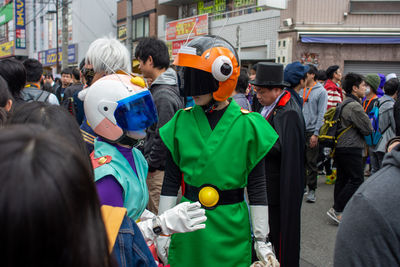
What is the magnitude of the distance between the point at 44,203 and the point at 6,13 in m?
43.5

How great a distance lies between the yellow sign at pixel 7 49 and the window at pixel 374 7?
3390cm

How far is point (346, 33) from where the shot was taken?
43.1 feet

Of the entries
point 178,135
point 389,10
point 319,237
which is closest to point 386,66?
point 389,10

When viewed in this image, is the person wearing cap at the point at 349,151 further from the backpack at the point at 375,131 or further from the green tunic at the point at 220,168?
the green tunic at the point at 220,168

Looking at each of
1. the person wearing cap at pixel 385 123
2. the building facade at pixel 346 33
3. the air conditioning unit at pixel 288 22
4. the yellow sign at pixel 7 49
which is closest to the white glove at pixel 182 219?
the person wearing cap at pixel 385 123

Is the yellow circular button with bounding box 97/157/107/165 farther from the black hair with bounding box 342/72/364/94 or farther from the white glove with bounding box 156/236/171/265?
the black hair with bounding box 342/72/364/94

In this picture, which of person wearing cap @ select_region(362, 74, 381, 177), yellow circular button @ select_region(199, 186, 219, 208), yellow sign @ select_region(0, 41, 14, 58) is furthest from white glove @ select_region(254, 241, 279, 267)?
yellow sign @ select_region(0, 41, 14, 58)

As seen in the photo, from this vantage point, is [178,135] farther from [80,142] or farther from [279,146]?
[279,146]

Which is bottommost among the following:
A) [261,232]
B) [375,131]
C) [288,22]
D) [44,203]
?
[261,232]

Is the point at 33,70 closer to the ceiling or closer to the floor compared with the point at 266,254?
closer to the ceiling

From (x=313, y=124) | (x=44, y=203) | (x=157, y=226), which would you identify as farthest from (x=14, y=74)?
(x=313, y=124)

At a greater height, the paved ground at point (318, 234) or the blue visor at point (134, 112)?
the blue visor at point (134, 112)

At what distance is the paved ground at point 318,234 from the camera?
13.3 feet

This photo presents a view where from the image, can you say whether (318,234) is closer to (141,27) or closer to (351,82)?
(351,82)
